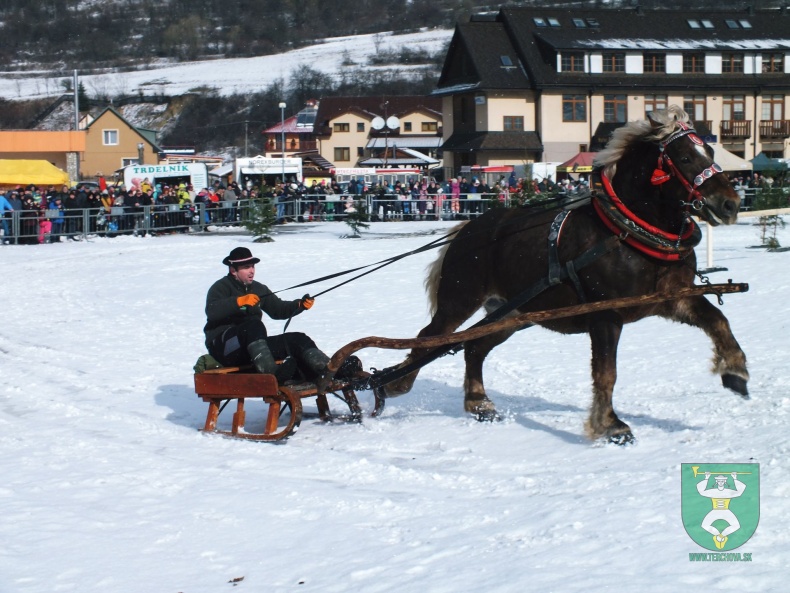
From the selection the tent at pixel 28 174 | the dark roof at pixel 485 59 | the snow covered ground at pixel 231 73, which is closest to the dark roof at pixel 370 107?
the snow covered ground at pixel 231 73

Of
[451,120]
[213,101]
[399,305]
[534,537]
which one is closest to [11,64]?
[213,101]

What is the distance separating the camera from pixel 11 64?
14862 centimetres

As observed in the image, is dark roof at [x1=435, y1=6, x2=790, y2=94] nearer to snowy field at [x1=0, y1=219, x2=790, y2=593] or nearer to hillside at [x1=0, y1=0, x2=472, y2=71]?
snowy field at [x1=0, y1=219, x2=790, y2=593]

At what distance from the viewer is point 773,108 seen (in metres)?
63.5

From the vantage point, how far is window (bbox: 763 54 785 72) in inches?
2484

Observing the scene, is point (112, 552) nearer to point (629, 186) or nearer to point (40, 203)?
point (629, 186)

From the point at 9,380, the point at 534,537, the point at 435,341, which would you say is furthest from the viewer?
the point at 9,380

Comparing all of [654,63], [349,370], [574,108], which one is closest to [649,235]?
[349,370]

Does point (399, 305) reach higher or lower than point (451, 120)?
lower

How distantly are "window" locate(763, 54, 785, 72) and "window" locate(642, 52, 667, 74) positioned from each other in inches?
243

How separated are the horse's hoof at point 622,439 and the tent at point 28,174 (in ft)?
132

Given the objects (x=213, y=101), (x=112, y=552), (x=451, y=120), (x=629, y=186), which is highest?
(x=213, y=101)

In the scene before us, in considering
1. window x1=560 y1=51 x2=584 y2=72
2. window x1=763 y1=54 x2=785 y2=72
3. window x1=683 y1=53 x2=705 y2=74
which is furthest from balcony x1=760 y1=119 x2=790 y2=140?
window x1=560 y1=51 x2=584 y2=72

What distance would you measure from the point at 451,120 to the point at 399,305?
5063cm
